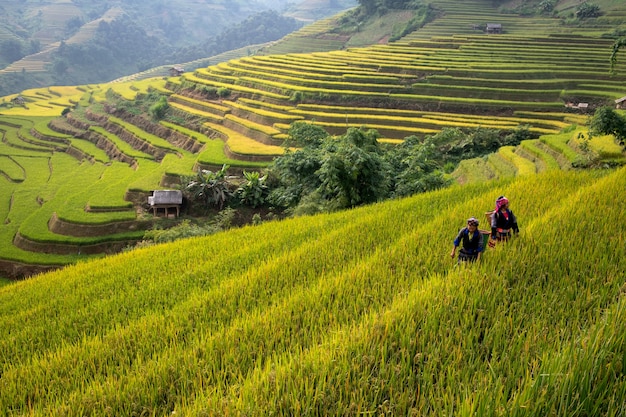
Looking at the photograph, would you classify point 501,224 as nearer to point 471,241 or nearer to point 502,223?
point 502,223

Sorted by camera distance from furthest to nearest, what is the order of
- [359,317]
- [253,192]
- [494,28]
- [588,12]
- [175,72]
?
1. [175,72]
2. [494,28]
3. [588,12]
4. [253,192]
5. [359,317]

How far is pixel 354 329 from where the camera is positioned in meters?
3.32

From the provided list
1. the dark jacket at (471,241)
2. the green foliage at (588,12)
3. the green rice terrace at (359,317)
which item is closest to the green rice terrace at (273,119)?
the green foliage at (588,12)

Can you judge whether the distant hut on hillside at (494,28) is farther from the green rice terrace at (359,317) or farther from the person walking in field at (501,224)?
the person walking in field at (501,224)

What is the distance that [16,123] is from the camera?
133ft

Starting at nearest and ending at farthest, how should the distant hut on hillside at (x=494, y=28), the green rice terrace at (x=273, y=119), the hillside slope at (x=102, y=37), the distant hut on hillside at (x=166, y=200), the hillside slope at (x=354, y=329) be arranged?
the hillside slope at (x=354, y=329) < the green rice terrace at (x=273, y=119) < the distant hut on hillside at (x=166, y=200) < the distant hut on hillside at (x=494, y=28) < the hillside slope at (x=102, y=37)

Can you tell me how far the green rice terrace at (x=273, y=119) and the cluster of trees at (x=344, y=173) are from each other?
2.20 m

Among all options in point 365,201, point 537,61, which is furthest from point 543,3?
point 365,201

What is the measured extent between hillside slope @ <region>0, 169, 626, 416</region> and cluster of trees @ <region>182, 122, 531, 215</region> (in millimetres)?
4035

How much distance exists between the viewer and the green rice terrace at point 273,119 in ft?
54.6

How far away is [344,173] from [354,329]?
7.54 metres

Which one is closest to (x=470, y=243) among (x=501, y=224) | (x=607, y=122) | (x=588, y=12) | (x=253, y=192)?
(x=501, y=224)

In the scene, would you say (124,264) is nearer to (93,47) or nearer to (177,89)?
(177,89)

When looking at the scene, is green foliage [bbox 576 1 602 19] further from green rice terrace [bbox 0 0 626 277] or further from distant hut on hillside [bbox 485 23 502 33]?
distant hut on hillside [bbox 485 23 502 33]
